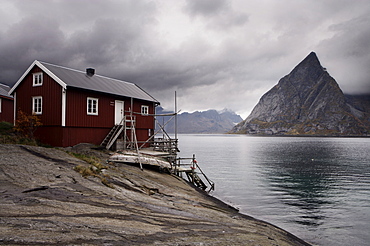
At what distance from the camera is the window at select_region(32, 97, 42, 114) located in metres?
28.6

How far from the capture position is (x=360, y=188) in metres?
33.1

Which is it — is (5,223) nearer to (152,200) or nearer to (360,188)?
(152,200)

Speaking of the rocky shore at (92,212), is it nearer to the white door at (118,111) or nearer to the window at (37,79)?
the window at (37,79)

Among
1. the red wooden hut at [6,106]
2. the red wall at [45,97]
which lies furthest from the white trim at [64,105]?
the red wooden hut at [6,106]

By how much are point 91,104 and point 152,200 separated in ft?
58.2

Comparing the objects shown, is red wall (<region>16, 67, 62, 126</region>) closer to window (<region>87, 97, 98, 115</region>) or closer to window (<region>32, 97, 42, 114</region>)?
window (<region>32, 97, 42, 114</region>)

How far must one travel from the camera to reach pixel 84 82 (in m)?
30.1

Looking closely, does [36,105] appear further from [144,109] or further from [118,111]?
[144,109]

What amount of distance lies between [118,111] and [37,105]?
8586 mm

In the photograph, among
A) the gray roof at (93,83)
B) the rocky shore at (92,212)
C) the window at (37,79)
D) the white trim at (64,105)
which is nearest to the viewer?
the rocky shore at (92,212)

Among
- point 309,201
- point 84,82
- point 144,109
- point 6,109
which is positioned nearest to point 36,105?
point 84,82

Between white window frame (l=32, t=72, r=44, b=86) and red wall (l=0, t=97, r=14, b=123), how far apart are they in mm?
12041

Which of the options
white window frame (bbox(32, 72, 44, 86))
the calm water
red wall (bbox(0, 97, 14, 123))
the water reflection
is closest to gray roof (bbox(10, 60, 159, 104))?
white window frame (bbox(32, 72, 44, 86))

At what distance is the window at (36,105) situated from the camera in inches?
1126
